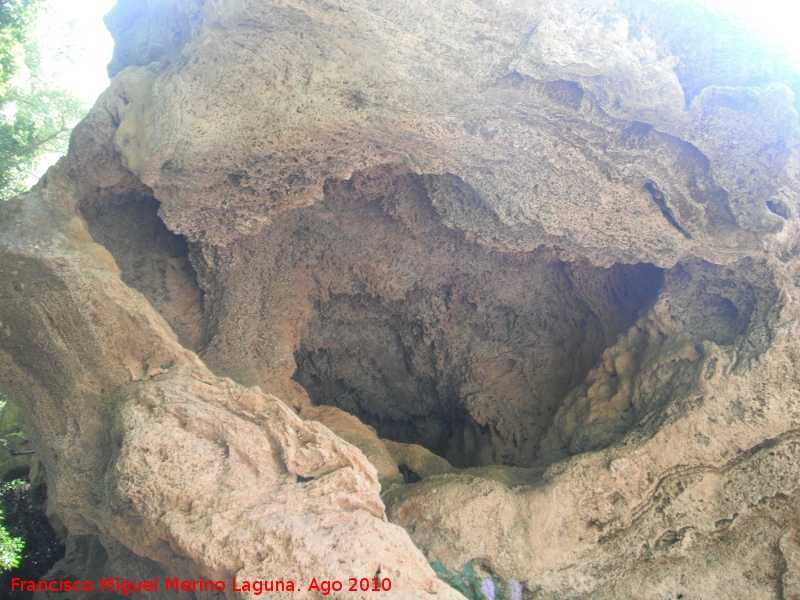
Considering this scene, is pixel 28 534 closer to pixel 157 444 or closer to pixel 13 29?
pixel 157 444

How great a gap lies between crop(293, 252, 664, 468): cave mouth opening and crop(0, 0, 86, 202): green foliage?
358 cm

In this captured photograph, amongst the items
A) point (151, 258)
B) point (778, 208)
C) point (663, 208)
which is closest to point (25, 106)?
point (151, 258)

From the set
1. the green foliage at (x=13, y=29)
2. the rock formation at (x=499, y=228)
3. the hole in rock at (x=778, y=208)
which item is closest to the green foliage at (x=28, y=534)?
the rock formation at (x=499, y=228)

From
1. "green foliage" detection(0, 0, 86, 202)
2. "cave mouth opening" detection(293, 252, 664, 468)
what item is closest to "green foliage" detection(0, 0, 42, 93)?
"green foliage" detection(0, 0, 86, 202)

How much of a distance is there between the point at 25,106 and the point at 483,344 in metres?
6.62

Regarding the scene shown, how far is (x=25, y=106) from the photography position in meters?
6.88

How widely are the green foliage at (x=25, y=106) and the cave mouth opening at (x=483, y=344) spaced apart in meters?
3.58

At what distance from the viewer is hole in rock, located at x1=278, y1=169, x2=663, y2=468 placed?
3.72m

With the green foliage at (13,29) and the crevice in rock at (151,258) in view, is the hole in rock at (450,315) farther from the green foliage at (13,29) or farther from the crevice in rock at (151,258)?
the green foliage at (13,29)

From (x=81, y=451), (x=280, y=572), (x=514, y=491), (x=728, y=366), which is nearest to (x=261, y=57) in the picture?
(x=81, y=451)

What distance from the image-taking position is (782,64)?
2.61m

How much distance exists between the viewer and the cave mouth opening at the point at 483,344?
3822 millimetres

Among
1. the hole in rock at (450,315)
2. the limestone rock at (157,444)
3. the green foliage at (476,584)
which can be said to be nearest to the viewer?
the limestone rock at (157,444)

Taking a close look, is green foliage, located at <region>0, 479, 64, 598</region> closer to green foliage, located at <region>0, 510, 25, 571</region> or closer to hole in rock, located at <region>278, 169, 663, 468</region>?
green foliage, located at <region>0, 510, 25, 571</region>
